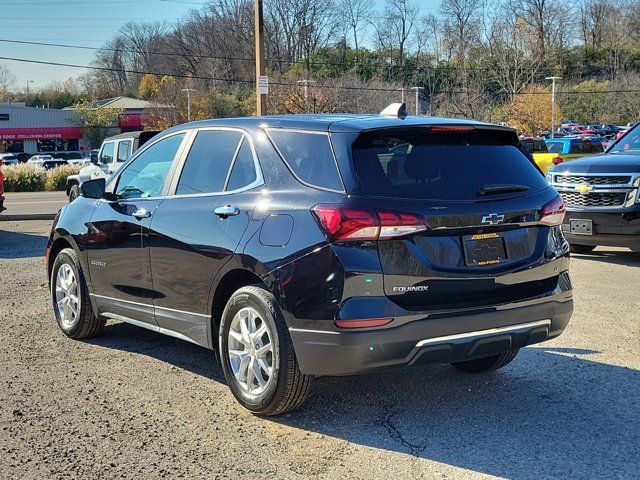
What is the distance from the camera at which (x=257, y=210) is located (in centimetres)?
437

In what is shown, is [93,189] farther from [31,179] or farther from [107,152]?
[31,179]

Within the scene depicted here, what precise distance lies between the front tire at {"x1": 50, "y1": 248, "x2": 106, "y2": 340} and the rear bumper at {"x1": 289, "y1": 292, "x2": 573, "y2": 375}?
2.74 metres

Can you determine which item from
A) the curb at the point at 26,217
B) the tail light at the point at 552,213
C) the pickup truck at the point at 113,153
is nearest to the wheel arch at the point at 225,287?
the tail light at the point at 552,213

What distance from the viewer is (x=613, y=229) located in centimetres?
988

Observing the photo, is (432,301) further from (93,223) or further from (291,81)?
(291,81)

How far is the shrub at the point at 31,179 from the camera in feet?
107

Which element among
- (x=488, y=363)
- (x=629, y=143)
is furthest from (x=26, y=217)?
(x=488, y=363)

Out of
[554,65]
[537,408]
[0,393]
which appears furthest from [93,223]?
[554,65]

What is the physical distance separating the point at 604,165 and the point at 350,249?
24.5 ft

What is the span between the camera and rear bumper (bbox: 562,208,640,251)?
977 centimetres

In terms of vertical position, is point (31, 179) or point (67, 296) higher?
point (31, 179)

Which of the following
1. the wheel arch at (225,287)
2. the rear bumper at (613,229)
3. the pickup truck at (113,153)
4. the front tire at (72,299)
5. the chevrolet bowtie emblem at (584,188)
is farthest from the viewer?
the pickup truck at (113,153)

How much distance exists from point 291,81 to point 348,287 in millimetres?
61223

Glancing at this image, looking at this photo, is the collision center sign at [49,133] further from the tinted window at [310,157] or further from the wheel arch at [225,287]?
the tinted window at [310,157]
